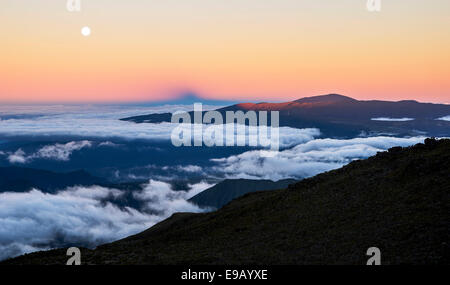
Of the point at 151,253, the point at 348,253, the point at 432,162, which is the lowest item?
the point at 151,253

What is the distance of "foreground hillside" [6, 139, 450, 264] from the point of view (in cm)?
2494

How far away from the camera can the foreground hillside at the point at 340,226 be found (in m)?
24.9

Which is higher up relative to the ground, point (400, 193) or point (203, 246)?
point (400, 193)

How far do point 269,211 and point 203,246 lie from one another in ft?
35.9

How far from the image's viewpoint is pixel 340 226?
30688mm
